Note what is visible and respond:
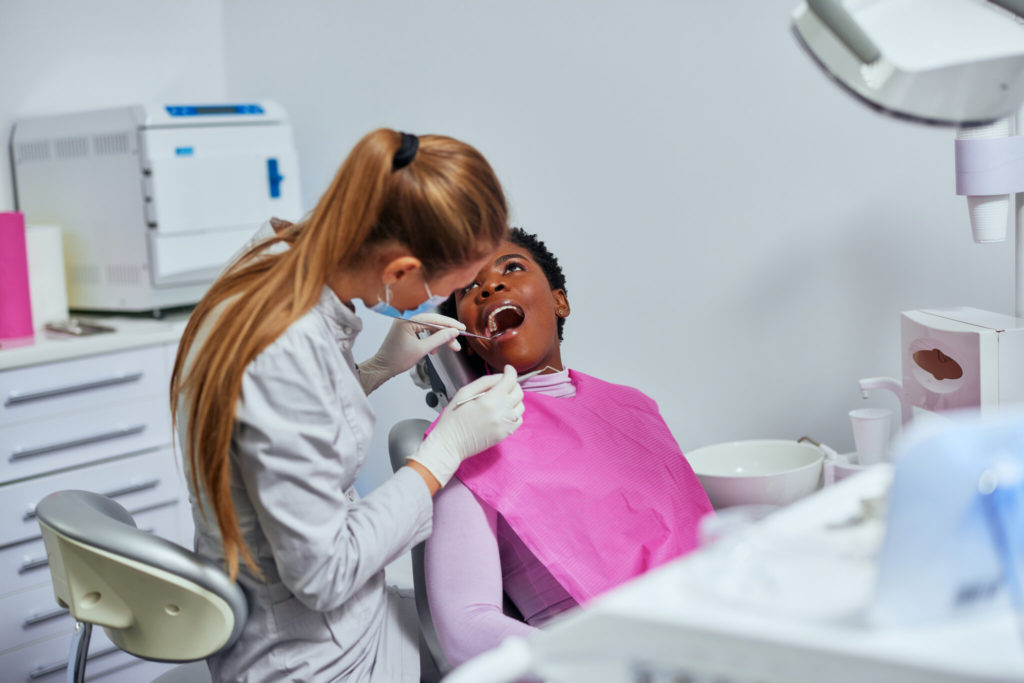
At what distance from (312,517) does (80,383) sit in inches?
54.5

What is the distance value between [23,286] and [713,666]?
82.8 inches

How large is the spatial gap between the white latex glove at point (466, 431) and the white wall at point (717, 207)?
0.41 m

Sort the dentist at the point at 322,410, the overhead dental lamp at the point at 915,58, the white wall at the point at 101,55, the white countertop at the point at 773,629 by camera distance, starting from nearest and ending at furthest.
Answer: the white countertop at the point at 773,629, the overhead dental lamp at the point at 915,58, the dentist at the point at 322,410, the white wall at the point at 101,55

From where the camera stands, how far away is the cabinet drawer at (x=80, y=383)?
7.03 ft

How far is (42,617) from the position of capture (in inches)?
86.6

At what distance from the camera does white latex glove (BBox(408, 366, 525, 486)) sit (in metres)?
1.27

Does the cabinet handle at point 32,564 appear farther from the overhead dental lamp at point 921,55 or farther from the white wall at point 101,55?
the overhead dental lamp at point 921,55

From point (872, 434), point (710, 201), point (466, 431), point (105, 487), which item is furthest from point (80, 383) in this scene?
point (872, 434)

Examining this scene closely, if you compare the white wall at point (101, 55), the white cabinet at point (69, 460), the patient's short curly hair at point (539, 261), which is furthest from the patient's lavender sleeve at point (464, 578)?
the white wall at point (101, 55)

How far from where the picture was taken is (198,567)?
1.12 meters

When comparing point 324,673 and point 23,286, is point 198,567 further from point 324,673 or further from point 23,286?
point 23,286

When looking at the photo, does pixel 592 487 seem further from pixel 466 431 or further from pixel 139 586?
pixel 139 586

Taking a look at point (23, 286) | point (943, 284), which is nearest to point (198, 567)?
point (943, 284)

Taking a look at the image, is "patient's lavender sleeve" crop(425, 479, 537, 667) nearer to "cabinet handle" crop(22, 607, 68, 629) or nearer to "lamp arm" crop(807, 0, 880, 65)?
"lamp arm" crop(807, 0, 880, 65)
